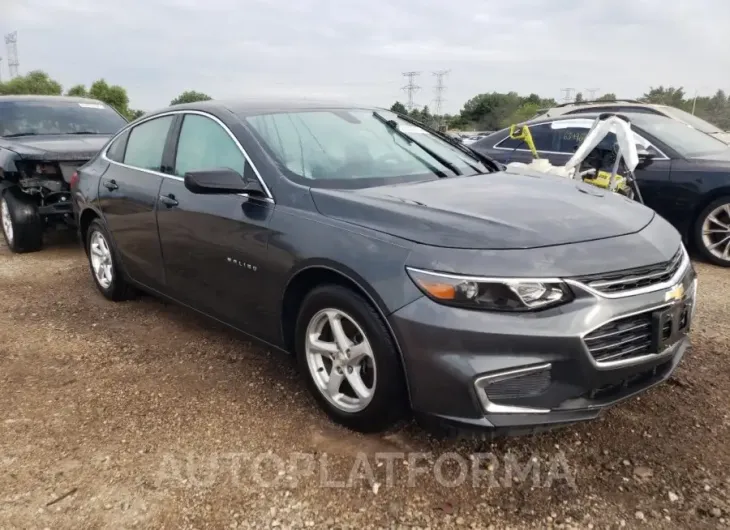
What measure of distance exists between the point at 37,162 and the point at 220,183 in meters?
4.17

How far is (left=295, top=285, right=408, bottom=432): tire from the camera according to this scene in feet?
8.47

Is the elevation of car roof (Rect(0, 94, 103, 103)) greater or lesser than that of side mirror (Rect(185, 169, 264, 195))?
greater

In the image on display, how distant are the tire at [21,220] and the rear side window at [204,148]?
3.57m

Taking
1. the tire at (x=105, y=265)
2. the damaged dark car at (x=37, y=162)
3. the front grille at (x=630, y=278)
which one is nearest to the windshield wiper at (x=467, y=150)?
the front grille at (x=630, y=278)

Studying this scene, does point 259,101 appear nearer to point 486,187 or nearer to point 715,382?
point 486,187

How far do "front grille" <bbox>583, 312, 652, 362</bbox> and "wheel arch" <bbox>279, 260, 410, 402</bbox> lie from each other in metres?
0.75

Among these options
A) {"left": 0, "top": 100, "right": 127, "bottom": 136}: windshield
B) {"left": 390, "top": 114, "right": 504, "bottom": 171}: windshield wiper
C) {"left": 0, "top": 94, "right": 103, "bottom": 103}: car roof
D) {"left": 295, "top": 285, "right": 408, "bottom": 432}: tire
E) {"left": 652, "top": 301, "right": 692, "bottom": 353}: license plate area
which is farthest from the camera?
{"left": 0, "top": 94, "right": 103, "bottom": 103}: car roof

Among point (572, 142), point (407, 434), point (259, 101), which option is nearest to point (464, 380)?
point (407, 434)

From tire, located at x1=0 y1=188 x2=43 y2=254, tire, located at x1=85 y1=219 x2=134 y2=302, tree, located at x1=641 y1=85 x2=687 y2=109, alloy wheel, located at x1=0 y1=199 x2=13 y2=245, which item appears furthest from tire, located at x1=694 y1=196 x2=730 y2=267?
tree, located at x1=641 y1=85 x2=687 y2=109

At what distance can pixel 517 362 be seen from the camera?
232 cm

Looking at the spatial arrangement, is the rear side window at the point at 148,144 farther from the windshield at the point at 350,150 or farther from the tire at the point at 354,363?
the tire at the point at 354,363

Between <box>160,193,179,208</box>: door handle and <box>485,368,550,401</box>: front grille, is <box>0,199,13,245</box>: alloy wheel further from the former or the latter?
<box>485,368,550,401</box>: front grille

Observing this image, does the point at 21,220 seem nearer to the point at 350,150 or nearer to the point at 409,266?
the point at 350,150

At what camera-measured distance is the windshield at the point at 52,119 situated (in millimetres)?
7410
